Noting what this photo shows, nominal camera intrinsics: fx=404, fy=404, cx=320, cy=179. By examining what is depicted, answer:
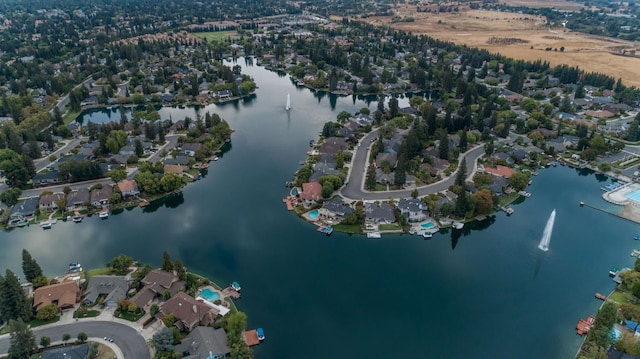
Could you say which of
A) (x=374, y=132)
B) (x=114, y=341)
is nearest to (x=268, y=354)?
(x=114, y=341)

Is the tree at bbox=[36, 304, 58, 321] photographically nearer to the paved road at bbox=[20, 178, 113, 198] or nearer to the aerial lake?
the aerial lake

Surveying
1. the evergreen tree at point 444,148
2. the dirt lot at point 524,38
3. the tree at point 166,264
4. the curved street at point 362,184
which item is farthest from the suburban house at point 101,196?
the dirt lot at point 524,38

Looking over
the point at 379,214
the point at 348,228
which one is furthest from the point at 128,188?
the point at 379,214

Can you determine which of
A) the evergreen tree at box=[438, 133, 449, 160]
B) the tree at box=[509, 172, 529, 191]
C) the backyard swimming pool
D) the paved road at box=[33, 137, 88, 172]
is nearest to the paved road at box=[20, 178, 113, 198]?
the paved road at box=[33, 137, 88, 172]

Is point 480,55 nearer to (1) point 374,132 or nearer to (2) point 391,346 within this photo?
(1) point 374,132

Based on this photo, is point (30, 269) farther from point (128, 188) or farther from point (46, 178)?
point (46, 178)
